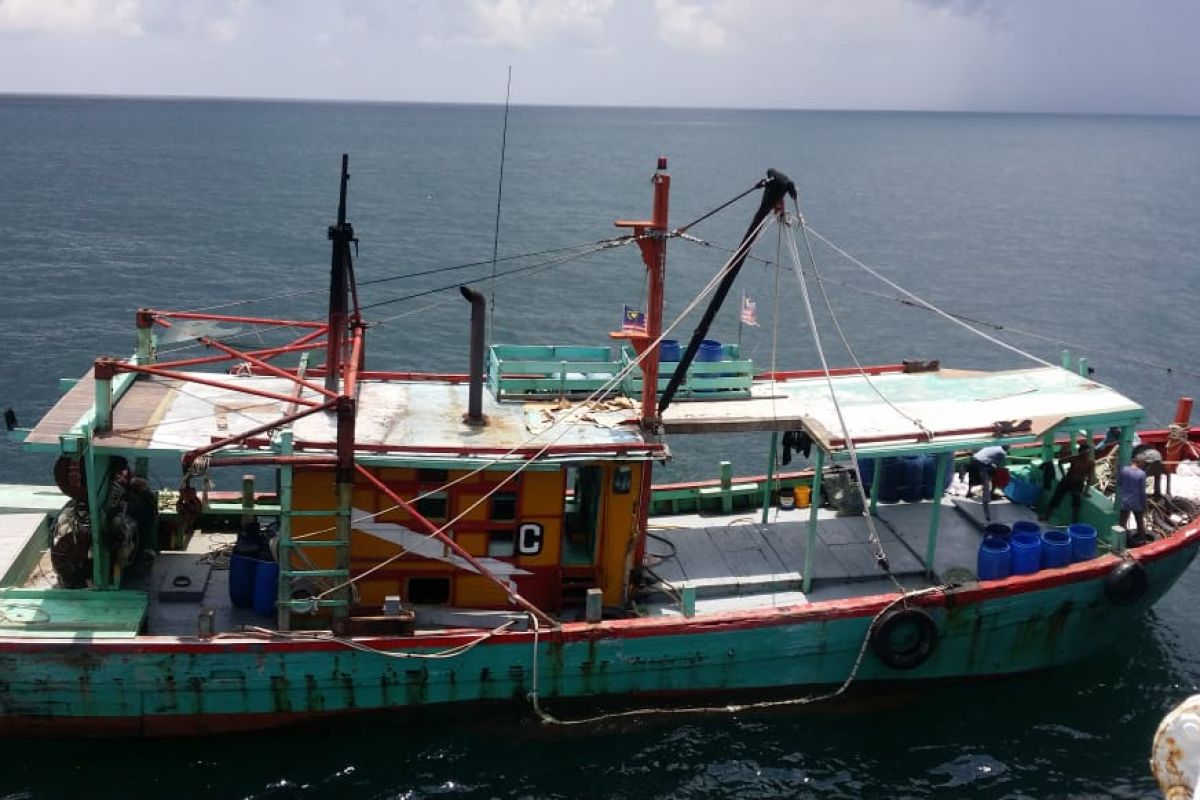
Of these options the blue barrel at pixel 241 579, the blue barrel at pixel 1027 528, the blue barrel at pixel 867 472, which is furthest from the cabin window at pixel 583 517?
the blue barrel at pixel 1027 528

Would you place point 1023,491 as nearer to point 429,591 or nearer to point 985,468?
point 985,468

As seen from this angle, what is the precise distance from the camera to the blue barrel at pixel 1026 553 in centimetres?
1914

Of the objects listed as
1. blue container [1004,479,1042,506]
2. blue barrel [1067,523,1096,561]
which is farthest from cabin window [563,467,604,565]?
blue container [1004,479,1042,506]

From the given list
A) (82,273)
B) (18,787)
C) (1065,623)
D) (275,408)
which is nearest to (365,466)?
(275,408)

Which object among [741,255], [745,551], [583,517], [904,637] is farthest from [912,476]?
[583,517]

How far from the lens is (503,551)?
59.4ft

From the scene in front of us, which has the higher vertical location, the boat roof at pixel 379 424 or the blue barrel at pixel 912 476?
the boat roof at pixel 379 424

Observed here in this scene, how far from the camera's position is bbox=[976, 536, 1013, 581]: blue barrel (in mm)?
19047

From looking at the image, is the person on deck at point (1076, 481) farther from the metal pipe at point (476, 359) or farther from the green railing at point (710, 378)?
the metal pipe at point (476, 359)

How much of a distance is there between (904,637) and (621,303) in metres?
35.1

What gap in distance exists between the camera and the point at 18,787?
17.0 metres

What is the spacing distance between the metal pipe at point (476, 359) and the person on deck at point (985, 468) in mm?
8818

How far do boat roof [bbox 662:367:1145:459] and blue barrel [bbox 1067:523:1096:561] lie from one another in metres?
1.63

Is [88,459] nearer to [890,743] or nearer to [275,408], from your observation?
[275,408]
